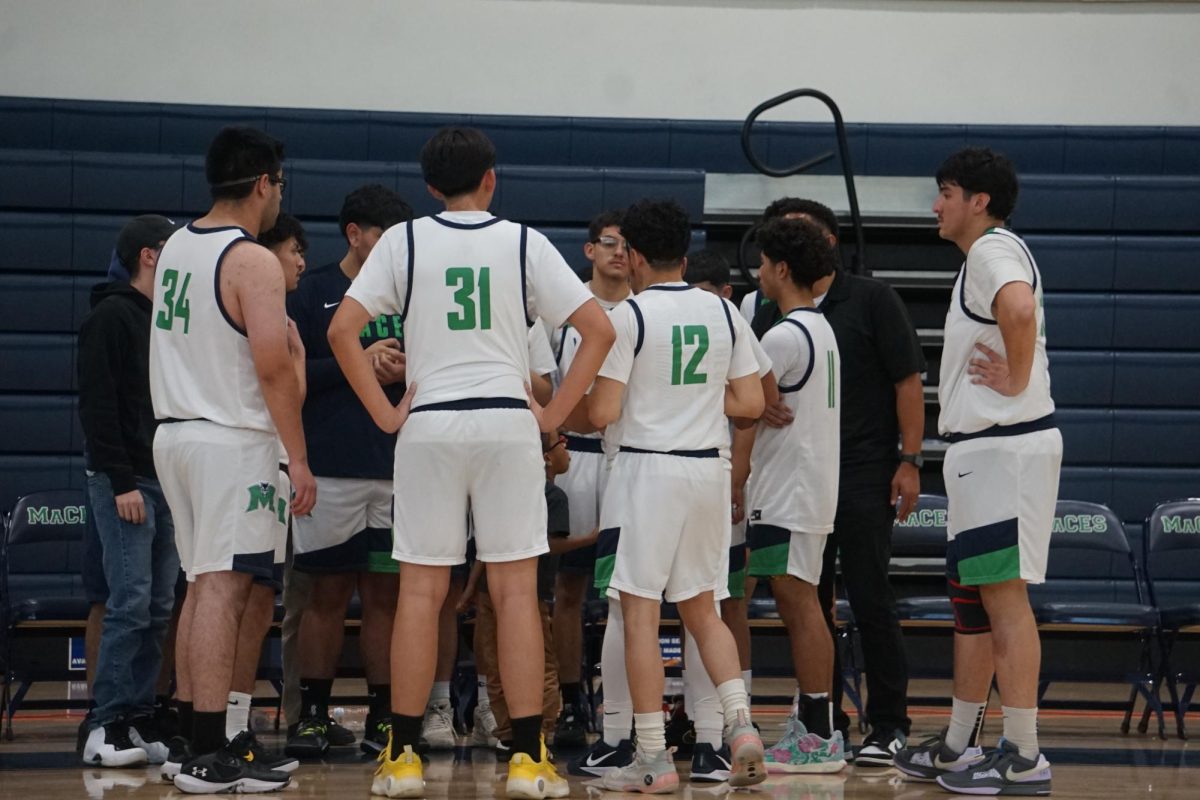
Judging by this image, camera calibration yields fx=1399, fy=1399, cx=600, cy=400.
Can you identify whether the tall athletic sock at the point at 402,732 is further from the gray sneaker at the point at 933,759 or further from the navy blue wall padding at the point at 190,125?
the navy blue wall padding at the point at 190,125

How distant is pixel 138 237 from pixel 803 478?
8.27 ft

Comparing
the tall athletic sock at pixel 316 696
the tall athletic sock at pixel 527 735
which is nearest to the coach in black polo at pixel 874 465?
the tall athletic sock at pixel 527 735

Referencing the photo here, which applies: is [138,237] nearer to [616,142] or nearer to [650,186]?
[650,186]

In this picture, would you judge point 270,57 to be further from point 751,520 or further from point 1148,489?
point 1148,489

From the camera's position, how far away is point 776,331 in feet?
15.9

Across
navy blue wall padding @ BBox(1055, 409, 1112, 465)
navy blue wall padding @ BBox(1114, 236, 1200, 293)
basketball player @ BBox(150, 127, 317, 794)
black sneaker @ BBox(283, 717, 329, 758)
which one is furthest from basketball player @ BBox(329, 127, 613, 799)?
navy blue wall padding @ BBox(1114, 236, 1200, 293)

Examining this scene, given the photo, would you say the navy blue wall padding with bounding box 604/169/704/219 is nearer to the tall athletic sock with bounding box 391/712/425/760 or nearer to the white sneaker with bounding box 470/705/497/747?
the white sneaker with bounding box 470/705/497/747

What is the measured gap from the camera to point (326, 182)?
8.15 meters

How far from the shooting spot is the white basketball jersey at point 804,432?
478 cm

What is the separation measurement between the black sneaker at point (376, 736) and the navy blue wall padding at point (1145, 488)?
4.96 meters

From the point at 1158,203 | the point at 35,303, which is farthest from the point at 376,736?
the point at 1158,203

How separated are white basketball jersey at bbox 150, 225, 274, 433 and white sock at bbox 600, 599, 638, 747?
1.25 m

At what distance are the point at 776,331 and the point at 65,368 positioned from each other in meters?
4.75

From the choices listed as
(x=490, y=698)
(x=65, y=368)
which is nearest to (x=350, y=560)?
Answer: (x=490, y=698)
